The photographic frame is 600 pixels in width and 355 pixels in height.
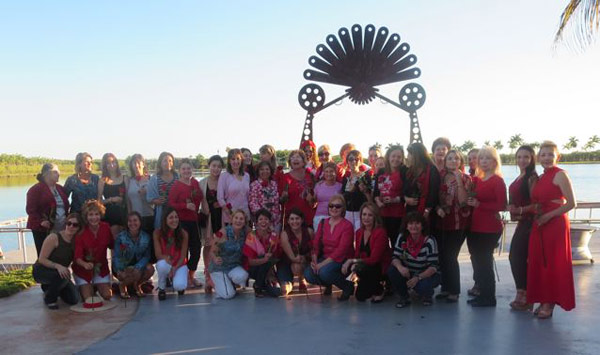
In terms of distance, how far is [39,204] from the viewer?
4.55 m

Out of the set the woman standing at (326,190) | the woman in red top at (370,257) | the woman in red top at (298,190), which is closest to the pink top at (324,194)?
the woman standing at (326,190)

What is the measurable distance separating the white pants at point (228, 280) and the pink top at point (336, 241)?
79 centimetres

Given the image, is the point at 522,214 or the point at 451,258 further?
the point at 451,258

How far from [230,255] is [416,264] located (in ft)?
6.12

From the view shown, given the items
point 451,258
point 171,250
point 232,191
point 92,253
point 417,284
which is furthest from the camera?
point 232,191

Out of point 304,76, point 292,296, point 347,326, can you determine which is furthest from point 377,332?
point 304,76

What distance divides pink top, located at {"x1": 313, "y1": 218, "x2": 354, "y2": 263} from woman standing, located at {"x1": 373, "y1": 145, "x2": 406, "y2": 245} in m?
0.38

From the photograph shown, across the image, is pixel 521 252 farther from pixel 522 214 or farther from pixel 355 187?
pixel 355 187

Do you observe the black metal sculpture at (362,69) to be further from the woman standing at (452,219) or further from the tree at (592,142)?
the tree at (592,142)

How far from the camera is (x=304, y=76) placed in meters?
6.97

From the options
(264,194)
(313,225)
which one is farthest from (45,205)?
(313,225)

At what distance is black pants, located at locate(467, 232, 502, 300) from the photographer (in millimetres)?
3990

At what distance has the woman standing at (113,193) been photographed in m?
4.76

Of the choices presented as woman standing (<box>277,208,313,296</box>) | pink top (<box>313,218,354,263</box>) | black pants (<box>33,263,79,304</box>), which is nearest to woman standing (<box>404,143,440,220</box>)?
pink top (<box>313,218,354,263</box>)
